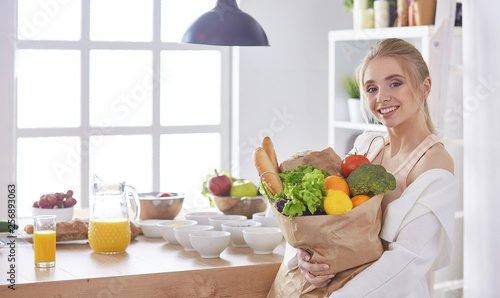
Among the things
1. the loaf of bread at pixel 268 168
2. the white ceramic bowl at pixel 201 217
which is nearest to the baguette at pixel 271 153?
the loaf of bread at pixel 268 168

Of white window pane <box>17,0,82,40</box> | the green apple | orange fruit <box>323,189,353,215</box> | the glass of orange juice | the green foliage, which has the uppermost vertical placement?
white window pane <box>17,0,82,40</box>

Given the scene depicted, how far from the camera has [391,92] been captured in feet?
6.33

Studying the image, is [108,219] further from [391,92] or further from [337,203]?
[391,92]

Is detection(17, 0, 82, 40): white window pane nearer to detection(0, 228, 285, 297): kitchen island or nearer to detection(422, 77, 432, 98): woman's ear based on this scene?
detection(0, 228, 285, 297): kitchen island

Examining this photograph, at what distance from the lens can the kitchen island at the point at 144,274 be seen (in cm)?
172

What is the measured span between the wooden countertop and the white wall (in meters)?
2.06

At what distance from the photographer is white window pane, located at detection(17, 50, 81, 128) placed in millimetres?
3768

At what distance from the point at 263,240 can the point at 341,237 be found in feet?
1.44

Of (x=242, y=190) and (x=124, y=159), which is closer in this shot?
(x=242, y=190)

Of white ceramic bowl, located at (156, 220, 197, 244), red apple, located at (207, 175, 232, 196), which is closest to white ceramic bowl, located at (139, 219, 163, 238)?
white ceramic bowl, located at (156, 220, 197, 244)

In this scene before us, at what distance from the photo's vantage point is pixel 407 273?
1666mm

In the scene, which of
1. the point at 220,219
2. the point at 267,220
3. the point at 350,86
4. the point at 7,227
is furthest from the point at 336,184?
the point at 350,86

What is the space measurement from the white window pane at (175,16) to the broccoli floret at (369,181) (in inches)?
101

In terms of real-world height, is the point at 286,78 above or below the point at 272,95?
above
